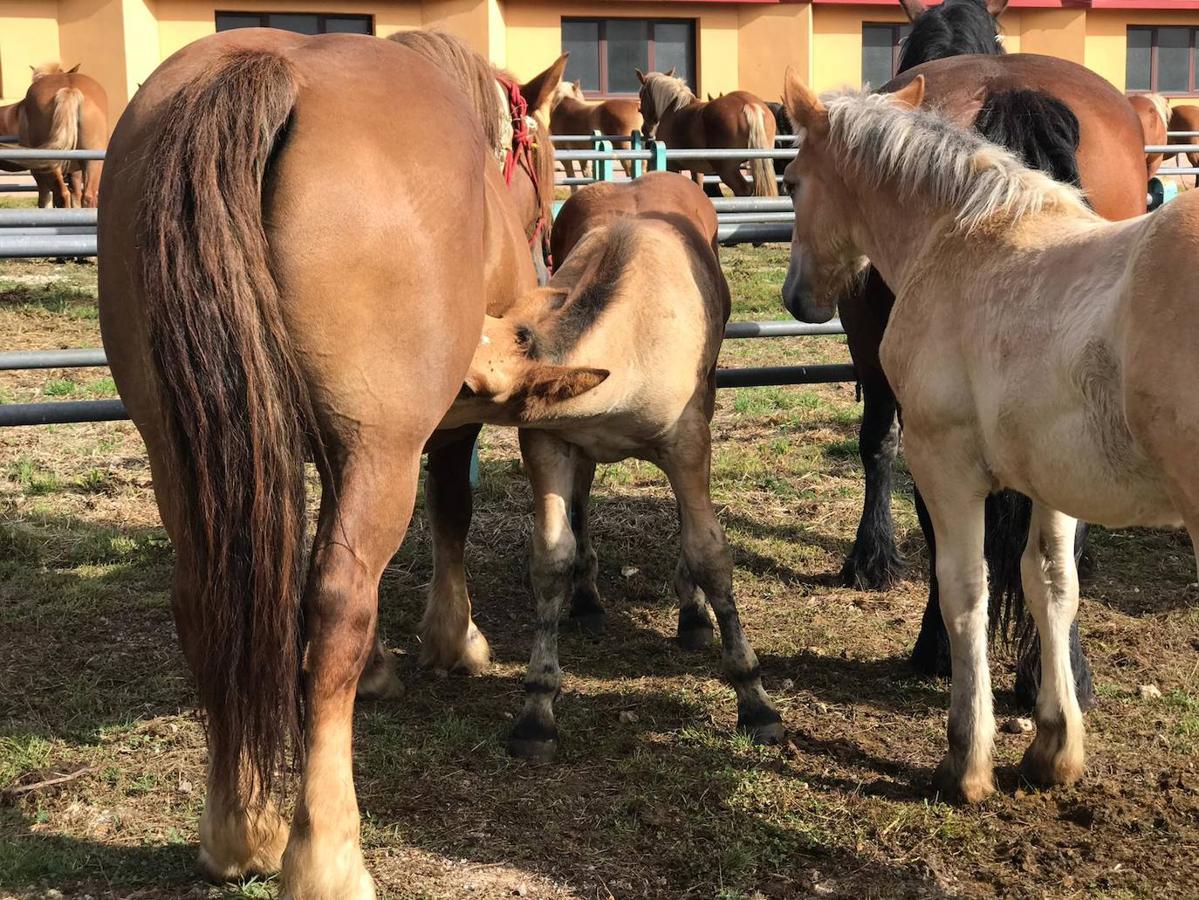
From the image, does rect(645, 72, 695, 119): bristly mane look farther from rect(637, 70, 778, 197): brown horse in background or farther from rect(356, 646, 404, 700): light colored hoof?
rect(356, 646, 404, 700): light colored hoof

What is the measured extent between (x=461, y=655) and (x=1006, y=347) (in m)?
2.22

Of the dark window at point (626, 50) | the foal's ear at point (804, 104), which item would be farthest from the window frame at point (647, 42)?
the foal's ear at point (804, 104)

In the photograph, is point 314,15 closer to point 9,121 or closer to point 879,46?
point 9,121

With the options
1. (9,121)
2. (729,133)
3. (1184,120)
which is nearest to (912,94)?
(729,133)

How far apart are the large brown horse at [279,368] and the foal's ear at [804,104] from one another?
1.52m

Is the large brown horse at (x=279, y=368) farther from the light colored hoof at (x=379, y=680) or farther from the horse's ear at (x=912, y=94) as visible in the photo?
the horse's ear at (x=912, y=94)

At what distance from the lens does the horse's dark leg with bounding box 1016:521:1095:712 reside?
374 centimetres

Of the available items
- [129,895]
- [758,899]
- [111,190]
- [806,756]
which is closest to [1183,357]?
[758,899]

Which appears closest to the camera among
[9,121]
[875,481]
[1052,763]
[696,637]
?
[1052,763]

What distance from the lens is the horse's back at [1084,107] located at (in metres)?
3.92

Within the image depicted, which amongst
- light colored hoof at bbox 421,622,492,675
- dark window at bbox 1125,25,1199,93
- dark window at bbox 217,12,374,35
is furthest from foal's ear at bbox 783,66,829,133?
dark window at bbox 1125,25,1199,93

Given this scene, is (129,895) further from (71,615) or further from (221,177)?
(71,615)

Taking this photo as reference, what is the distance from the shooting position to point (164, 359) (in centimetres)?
251

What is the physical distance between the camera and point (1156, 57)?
82.5 ft
